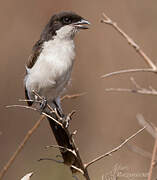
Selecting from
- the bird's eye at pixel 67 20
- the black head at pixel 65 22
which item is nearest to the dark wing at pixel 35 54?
the black head at pixel 65 22

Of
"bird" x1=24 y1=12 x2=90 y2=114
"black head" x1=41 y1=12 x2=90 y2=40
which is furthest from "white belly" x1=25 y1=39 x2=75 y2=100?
"black head" x1=41 y1=12 x2=90 y2=40

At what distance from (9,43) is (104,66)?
5.77 ft

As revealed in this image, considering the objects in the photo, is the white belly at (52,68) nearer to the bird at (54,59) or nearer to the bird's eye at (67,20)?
the bird at (54,59)

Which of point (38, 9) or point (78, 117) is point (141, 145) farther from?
point (38, 9)

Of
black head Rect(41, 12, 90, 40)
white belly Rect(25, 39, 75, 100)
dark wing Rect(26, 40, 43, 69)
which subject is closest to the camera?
white belly Rect(25, 39, 75, 100)

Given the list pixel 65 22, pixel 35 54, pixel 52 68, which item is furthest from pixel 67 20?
pixel 52 68

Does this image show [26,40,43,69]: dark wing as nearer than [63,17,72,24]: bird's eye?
Yes

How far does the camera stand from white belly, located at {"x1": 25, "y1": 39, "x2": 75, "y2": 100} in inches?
183

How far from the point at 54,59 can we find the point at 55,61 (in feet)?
0.08

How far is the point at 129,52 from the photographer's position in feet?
26.2

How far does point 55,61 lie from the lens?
4.64 meters

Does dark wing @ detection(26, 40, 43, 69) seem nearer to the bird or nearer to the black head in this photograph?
the bird

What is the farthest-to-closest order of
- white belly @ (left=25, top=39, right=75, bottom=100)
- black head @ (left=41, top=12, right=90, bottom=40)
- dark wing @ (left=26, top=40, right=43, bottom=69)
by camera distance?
1. black head @ (left=41, top=12, right=90, bottom=40)
2. dark wing @ (left=26, top=40, right=43, bottom=69)
3. white belly @ (left=25, top=39, right=75, bottom=100)

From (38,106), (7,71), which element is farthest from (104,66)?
(38,106)
